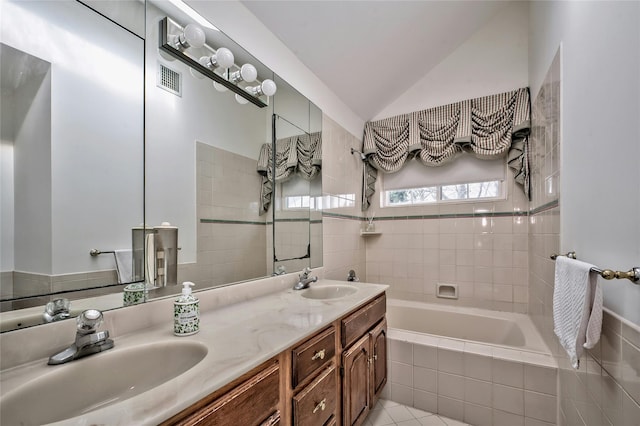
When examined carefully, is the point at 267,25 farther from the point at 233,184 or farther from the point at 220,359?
the point at 220,359

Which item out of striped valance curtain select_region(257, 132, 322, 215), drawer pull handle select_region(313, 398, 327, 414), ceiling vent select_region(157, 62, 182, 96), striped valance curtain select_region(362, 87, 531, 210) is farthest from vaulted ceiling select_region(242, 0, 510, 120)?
drawer pull handle select_region(313, 398, 327, 414)

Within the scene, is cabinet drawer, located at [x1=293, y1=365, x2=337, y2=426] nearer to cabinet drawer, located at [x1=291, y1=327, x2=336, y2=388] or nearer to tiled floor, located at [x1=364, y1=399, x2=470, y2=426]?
cabinet drawer, located at [x1=291, y1=327, x2=336, y2=388]

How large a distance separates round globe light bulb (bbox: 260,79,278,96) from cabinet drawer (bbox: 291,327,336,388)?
1.40 m

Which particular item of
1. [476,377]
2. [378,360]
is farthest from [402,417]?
[476,377]

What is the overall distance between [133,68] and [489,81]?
2979 millimetres

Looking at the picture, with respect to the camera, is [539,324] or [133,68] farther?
[539,324]

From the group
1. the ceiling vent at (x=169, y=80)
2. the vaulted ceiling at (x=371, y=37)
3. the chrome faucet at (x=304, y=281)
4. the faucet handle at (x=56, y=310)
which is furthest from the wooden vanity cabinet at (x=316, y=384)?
the vaulted ceiling at (x=371, y=37)

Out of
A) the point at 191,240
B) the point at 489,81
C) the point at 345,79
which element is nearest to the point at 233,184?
the point at 191,240

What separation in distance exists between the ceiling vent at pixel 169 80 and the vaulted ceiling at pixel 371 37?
739 mm

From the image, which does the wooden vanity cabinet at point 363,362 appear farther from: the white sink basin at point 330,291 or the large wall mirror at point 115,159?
the large wall mirror at point 115,159

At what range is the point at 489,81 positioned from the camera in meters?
2.82

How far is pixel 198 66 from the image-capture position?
1.40 metres

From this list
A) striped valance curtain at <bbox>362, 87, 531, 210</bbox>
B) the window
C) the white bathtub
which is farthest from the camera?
the window

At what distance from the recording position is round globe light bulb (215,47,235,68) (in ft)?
4.81
